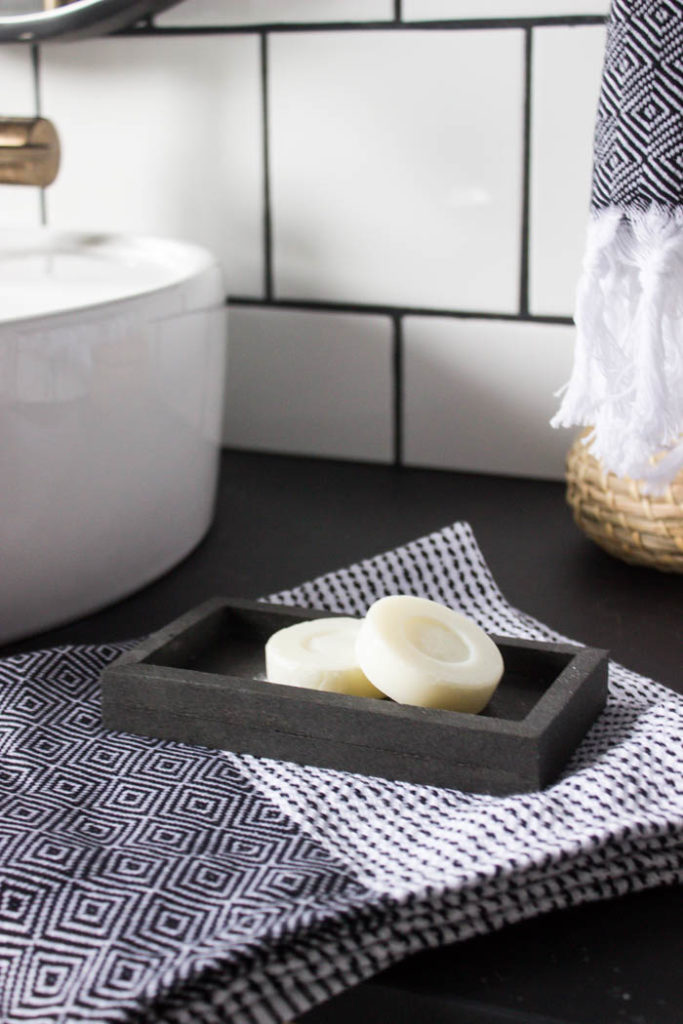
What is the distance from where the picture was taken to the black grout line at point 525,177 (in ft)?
2.38

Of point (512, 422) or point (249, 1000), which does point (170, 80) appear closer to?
point (512, 422)

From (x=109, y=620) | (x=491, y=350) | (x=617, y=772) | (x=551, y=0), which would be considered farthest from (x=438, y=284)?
(x=617, y=772)

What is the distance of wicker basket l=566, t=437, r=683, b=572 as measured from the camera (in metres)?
0.61

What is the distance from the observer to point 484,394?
0.79m

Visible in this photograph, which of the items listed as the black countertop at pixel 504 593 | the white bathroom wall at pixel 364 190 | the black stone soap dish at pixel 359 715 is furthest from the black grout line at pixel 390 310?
the black stone soap dish at pixel 359 715

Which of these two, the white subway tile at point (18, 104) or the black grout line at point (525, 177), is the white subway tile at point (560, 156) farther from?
the white subway tile at point (18, 104)

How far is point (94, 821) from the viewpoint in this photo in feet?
1.33

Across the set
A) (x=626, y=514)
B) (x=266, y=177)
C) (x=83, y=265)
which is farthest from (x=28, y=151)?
(x=626, y=514)

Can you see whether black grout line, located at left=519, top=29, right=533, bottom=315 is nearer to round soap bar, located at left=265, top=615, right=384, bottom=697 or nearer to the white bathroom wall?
the white bathroom wall

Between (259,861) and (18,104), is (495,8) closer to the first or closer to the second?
(18,104)

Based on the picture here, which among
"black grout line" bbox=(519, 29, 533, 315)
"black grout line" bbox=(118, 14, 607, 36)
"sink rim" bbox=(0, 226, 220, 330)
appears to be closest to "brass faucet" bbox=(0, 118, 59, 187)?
"sink rim" bbox=(0, 226, 220, 330)

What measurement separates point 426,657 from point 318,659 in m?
0.04

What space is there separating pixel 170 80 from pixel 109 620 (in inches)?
16.0

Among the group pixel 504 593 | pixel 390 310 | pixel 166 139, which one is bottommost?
pixel 504 593
